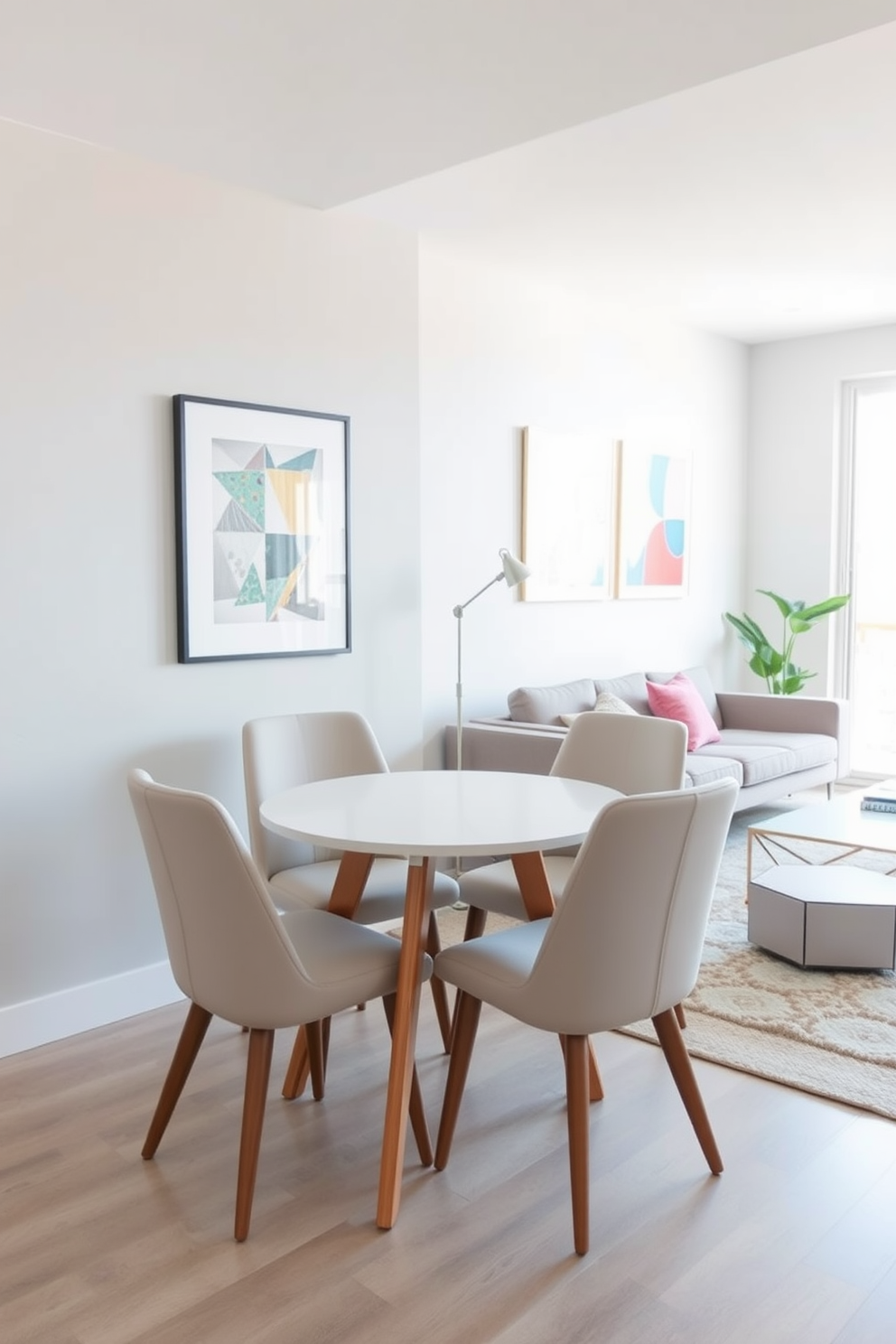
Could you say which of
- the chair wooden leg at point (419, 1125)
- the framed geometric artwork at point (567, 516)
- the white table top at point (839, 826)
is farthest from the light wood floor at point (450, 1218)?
the framed geometric artwork at point (567, 516)

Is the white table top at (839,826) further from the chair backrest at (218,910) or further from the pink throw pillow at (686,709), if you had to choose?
the chair backrest at (218,910)

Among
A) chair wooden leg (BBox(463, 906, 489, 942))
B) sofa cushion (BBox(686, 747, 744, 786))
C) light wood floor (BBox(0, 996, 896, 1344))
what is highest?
sofa cushion (BBox(686, 747, 744, 786))

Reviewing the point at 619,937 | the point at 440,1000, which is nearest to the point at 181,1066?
the point at 440,1000

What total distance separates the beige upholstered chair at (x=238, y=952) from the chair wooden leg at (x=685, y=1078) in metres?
0.55

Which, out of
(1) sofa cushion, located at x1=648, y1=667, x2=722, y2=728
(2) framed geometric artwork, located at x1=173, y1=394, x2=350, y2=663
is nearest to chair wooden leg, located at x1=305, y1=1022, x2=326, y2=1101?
(2) framed geometric artwork, located at x1=173, y1=394, x2=350, y2=663

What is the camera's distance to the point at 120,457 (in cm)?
307

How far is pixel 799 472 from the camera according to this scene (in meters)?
6.53

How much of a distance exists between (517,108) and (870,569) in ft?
14.8

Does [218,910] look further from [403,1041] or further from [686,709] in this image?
[686,709]

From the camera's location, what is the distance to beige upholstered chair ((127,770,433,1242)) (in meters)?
2.00

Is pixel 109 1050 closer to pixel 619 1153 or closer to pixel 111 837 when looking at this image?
pixel 111 837

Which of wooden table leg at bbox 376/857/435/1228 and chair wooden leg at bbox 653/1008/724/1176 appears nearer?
wooden table leg at bbox 376/857/435/1228

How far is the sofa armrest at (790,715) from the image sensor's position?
563 centimetres

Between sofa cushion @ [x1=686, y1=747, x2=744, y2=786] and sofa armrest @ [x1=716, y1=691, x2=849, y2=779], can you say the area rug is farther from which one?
sofa armrest @ [x1=716, y1=691, x2=849, y2=779]
